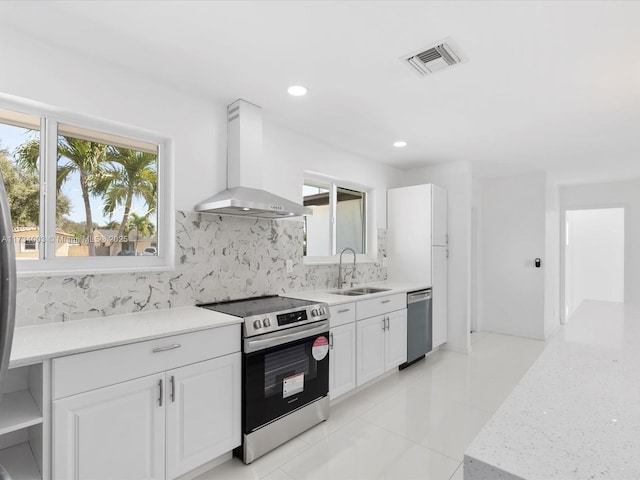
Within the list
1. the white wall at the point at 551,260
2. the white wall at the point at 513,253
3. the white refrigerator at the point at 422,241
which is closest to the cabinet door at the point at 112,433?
the white refrigerator at the point at 422,241

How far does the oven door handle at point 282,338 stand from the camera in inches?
84.7

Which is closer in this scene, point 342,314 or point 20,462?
point 20,462

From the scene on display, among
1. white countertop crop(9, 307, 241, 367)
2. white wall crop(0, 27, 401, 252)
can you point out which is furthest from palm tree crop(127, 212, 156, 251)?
white countertop crop(9, 307, 241, 367)

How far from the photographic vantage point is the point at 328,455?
2.27 metres

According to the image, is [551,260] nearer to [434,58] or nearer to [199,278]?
[434,58]

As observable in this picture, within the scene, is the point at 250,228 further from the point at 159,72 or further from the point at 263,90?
the point at 159,72

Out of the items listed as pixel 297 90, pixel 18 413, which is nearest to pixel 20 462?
pixel 18 413

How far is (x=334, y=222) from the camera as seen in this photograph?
3979 mm

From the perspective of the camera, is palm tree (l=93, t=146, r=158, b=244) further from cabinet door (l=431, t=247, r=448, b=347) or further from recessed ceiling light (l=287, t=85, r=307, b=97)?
cabinet door (l=431, t=247, r=448, b=347)

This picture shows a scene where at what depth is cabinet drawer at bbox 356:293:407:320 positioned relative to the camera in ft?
10.2

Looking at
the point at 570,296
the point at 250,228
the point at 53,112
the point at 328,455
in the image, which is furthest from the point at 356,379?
the point at 570,296

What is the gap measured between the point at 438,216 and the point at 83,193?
3.61 meters

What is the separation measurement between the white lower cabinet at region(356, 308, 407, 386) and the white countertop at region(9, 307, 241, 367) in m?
1.40

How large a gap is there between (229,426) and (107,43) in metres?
2.31
